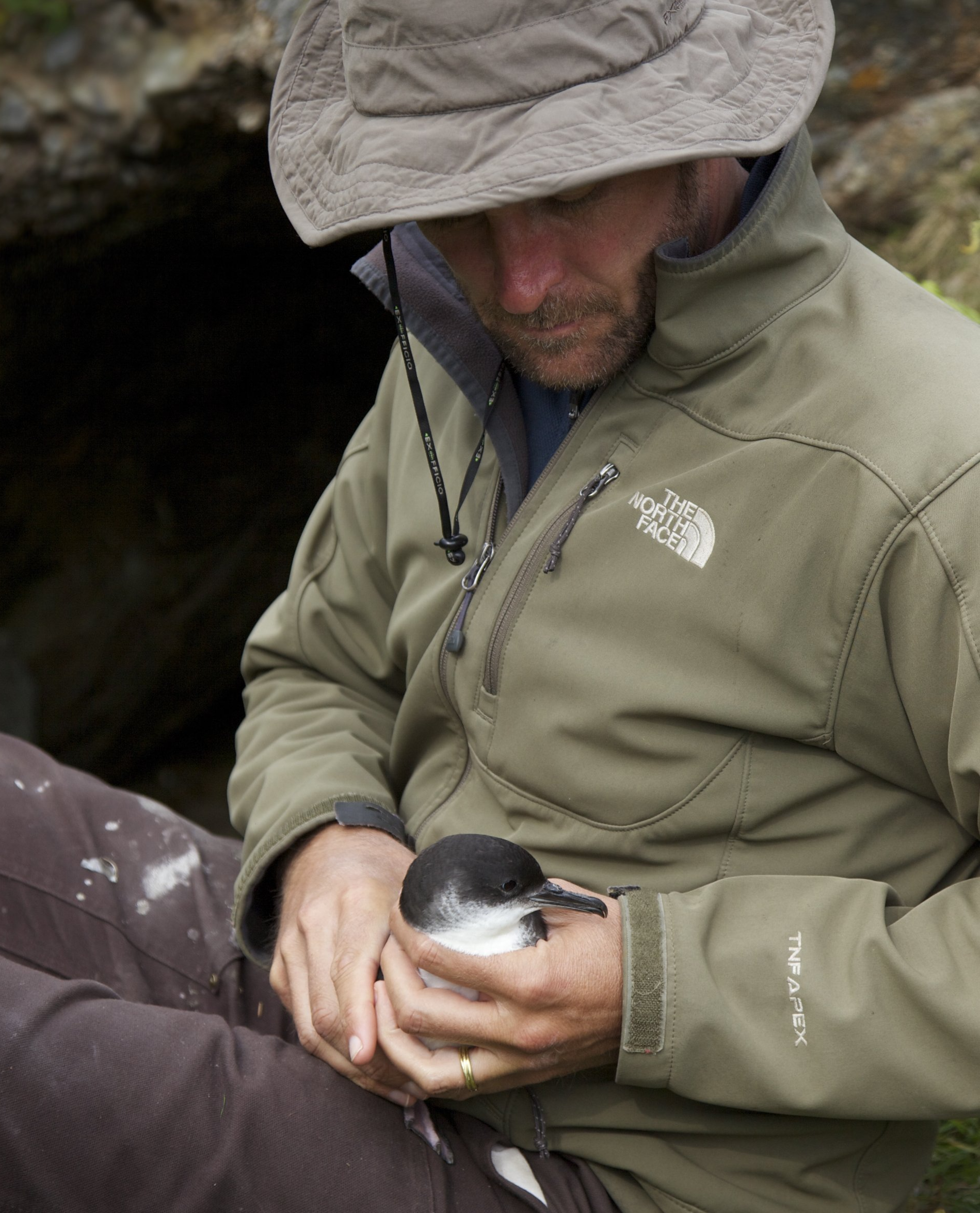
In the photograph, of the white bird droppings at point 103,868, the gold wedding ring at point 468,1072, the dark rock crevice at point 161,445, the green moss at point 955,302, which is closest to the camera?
the gold wedding ring at point 468,1072

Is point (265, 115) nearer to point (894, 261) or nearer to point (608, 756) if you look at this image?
point (894, 261)

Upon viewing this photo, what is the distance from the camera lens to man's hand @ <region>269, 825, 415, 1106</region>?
196 centimetres

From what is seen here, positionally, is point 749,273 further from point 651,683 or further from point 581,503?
point 651,683

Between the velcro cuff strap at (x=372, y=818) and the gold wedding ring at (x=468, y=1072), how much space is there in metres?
0.52

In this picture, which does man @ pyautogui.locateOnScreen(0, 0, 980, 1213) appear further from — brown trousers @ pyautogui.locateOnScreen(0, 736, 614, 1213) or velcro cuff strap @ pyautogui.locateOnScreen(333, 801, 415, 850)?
velcro cuff strap @ pyautogui.locateOnScreen(333, 801, 415, 850)

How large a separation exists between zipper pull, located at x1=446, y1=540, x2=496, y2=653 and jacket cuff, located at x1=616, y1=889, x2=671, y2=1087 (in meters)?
0.60

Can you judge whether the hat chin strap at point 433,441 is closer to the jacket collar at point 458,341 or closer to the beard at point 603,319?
the jacket collar at point 458,341

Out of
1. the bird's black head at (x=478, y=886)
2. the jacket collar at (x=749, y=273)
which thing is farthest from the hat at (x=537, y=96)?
the bird's black head at (x=478, y=886)

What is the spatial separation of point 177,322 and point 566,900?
16.0ft

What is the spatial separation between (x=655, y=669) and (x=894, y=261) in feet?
9.20

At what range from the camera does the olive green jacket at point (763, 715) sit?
5.63 feet

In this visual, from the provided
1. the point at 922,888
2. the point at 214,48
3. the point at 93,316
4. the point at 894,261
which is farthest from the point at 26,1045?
the point at 93,316

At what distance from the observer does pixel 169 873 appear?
254 cm

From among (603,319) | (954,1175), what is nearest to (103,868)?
(603,319)
